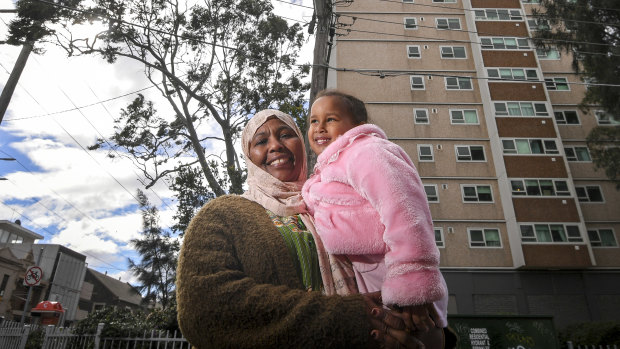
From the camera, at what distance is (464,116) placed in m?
27.2

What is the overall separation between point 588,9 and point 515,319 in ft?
48.0

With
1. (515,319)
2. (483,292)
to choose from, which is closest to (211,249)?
(515,319)

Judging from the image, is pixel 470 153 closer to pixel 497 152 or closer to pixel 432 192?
pixel 497 152

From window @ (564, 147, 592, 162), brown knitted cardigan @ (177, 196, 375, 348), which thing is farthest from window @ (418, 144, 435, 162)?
brown knitted cardigan @ (177, 196, 375, 348)

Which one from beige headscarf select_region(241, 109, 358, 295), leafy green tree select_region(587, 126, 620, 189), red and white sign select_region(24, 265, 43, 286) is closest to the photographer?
beige headscarf select_region(241, 109, 358, 295)

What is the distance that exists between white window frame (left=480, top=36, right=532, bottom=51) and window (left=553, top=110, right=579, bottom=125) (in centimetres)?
525

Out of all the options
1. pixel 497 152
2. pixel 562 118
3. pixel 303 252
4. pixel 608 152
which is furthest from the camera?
pixel 562 118

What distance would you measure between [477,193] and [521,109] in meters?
6.60

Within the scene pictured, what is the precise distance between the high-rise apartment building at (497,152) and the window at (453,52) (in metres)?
0.07

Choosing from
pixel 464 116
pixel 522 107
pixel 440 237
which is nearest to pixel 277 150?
pixel 440 237

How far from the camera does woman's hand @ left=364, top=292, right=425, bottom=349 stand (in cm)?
110

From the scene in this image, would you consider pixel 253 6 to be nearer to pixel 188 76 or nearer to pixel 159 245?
pixel 188 76

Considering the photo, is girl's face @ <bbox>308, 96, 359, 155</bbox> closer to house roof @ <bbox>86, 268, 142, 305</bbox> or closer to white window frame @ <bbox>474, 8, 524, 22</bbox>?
white window frame @ <bbox>474, 8, 524, 22</bbox>

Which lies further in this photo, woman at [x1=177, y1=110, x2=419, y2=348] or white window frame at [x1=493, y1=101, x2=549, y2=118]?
white window frame at [x1=493, y1=101, x2=549, y2=118]
